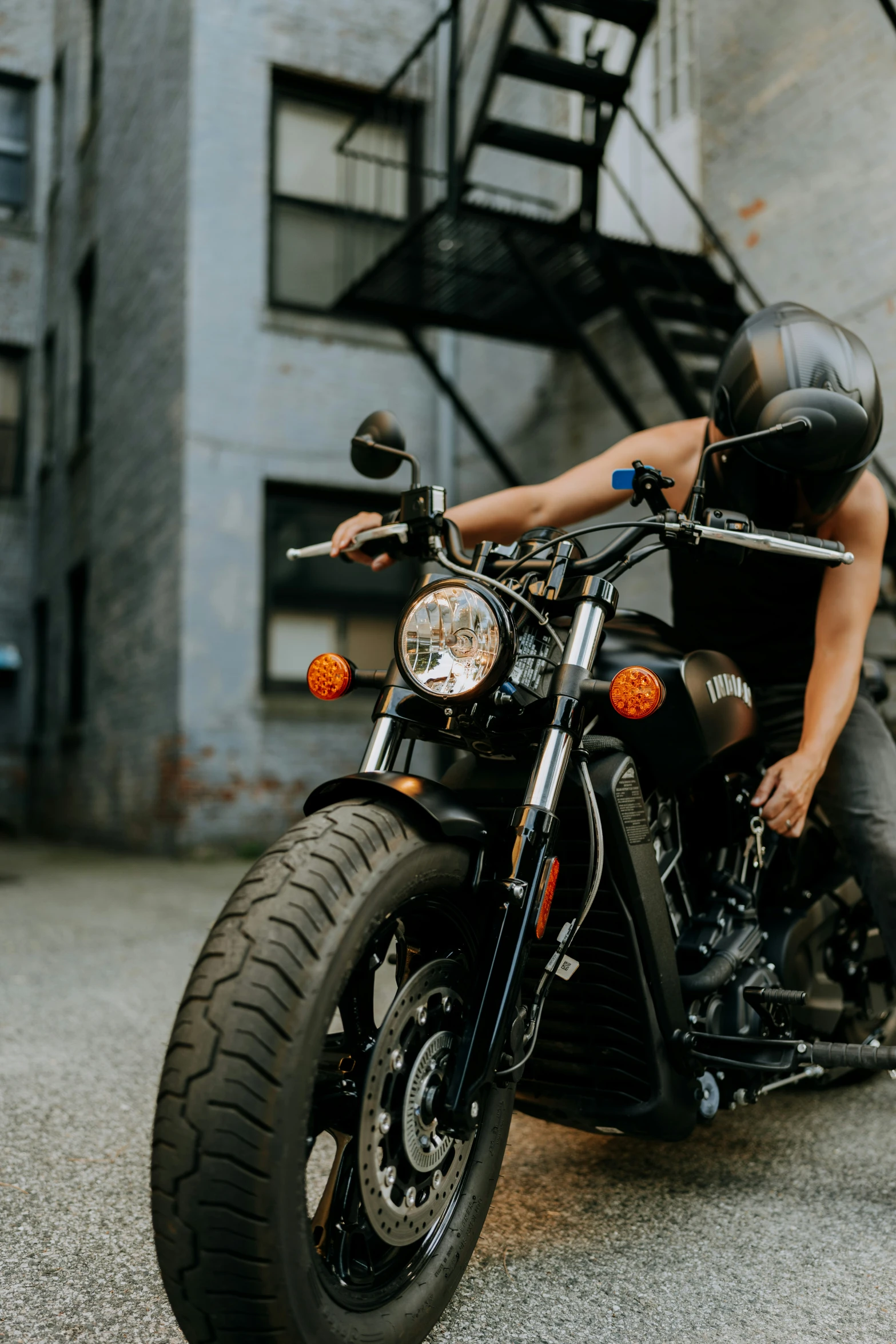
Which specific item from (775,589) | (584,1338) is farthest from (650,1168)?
(775,589)

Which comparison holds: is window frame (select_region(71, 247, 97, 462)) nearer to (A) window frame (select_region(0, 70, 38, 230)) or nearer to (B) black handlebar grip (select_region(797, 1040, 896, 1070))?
(A) window frame (select_region(0, 70, 38, 230))

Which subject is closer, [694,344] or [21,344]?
[694,344]

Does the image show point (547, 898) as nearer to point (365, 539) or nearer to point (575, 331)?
point (365, 539)

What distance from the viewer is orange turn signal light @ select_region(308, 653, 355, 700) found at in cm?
196

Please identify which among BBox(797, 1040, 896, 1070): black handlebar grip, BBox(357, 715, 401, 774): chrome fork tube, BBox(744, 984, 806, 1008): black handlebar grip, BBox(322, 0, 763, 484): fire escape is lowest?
BBox(797, 1040, 896, 1070): black handlebar grip

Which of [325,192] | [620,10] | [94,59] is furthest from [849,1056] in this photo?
[94,59]

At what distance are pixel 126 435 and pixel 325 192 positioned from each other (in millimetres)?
2921

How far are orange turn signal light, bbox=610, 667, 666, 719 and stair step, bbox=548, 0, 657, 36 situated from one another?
6.03 m

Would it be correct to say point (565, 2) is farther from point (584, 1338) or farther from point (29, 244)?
point (29, 244)

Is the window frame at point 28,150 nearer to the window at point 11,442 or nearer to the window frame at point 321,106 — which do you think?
the window at point 11,442

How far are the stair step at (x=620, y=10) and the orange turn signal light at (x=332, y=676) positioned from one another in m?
5.93

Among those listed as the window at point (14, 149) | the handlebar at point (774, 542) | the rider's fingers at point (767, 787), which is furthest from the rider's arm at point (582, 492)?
the window at point (14, 149)

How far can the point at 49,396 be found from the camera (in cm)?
1603

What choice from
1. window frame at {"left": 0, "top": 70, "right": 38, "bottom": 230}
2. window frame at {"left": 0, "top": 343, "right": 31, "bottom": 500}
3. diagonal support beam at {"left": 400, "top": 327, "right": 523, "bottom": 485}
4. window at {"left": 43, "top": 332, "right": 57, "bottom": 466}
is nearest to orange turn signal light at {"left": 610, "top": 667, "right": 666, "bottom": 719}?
diagonal support beam at {"left": 400, "top": 327, "right": 523, "bottom": 485}
